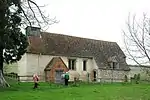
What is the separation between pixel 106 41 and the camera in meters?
84.4

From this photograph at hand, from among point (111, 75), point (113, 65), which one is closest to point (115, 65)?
point (113, 65)

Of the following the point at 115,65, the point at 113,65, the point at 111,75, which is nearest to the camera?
the point at 111,75

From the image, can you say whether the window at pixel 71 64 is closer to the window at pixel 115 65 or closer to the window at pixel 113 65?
the window at pixel 113 65

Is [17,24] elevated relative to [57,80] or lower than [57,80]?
elevated

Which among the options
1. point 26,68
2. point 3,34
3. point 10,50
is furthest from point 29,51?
point 3,34

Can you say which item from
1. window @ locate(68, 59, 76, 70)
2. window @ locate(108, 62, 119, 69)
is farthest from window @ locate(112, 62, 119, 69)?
window @ locate(68, 59, 76, 70)

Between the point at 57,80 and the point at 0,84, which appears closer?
the point at 0,84

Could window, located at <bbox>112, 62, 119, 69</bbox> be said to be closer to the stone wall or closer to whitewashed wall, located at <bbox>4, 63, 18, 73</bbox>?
the stone wall

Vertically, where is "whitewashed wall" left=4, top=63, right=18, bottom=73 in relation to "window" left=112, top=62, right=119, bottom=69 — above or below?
below

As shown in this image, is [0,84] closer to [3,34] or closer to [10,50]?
[10,50]

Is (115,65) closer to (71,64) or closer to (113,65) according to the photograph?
(113,65)

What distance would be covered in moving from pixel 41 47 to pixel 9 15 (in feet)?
93.0

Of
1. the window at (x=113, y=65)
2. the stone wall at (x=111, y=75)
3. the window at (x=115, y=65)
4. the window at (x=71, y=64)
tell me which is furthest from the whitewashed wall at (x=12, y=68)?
the window at (x=115, y=65)

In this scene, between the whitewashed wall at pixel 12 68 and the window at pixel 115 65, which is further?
the window at pixel 115 65
